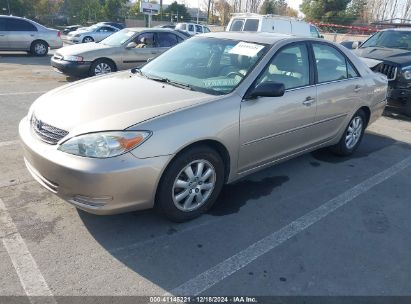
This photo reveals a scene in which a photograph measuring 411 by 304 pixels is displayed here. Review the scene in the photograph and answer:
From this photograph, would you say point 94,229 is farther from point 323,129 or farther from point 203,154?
point 323,129

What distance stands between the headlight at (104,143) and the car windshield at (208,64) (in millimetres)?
1023

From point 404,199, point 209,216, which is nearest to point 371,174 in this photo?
point 404,199

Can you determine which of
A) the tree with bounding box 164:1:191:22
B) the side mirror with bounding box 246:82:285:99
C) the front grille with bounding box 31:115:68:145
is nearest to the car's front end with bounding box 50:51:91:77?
the front grille with bounding box 31:115:68:145

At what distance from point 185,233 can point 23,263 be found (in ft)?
4.16

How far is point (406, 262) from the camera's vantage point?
3.10 meters

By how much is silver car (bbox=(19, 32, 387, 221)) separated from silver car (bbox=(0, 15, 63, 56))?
12.5 meters

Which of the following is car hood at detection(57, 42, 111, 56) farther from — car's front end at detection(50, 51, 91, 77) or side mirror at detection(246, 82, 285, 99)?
side mirror at detection(246, 82, 285, 99)

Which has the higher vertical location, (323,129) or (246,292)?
(323,129)

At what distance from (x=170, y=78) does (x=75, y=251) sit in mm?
1961

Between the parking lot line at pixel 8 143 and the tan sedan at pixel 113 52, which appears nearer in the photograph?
the parking lot line at pixel 8 143

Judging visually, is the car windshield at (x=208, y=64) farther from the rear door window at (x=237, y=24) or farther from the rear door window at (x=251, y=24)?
the rear door window at (x=237, y=24)

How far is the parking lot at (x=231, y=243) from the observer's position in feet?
8.86

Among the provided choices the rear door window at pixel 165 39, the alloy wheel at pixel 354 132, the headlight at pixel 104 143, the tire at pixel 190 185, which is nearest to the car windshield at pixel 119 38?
the rear door window at pixel 165 39

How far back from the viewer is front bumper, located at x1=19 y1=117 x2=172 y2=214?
110 inches
